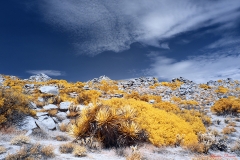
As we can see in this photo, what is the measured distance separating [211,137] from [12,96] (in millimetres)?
9842

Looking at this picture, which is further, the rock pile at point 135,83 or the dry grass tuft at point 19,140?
the rock pile at point 135,83

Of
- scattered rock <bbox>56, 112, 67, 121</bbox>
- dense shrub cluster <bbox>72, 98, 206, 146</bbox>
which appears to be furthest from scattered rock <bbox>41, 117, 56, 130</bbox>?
dense shrub cluster <bbox>72, 98, 206, 146</bbox>

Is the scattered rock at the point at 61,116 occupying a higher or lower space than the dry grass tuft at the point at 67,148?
higher

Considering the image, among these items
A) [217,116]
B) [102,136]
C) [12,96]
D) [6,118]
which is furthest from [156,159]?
[217,116]

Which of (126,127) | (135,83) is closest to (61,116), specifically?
(126,127)

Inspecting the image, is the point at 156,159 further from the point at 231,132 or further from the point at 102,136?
the point at 231,132

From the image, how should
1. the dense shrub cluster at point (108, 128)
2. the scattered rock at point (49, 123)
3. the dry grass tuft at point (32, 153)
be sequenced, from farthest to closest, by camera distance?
the scattered rock at point (49, 123) < the dense shrub cluster at point (108, 128) < the dry grass tuft at point (32, 153)

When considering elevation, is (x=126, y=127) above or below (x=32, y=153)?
above

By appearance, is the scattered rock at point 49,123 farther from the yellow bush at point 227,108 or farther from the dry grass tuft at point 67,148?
the yellow bush at point 227,108

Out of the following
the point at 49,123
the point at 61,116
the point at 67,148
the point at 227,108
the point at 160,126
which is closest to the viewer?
the point at 67,148

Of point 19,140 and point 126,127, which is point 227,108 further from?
point 19,140

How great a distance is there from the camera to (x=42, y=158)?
509 cm

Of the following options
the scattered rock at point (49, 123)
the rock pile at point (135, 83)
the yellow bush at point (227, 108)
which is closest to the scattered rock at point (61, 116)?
the scattered rock at point (49, 123)

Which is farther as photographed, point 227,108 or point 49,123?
point 227,108
